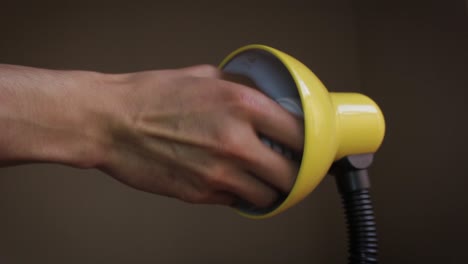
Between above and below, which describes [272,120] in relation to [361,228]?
above

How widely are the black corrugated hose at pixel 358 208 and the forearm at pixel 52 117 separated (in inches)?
11.3

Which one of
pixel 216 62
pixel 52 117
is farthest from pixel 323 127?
pixel 216 62

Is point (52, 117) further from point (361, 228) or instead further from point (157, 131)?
point (361, 228)

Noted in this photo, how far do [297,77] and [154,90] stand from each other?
0.50ft

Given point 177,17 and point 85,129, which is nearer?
point 85,129

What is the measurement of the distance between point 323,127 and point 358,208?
14 centimetres

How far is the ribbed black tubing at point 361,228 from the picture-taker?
481mm

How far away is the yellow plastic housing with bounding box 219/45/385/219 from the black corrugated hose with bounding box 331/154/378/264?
0.02m

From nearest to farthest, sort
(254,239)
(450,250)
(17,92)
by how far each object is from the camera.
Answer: (17,92), (450,250), (254,239)

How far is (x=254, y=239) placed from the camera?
44.1 inches

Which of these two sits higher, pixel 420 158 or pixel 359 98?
pixel 359 98

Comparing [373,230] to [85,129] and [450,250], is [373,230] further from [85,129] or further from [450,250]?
[450,250]

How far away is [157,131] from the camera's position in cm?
42

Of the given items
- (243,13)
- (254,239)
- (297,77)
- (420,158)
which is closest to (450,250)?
(420,158)
